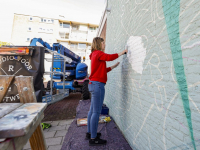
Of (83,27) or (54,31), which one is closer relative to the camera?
(54,31)

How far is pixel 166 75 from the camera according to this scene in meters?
1.15

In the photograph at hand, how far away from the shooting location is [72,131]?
2.53 meters

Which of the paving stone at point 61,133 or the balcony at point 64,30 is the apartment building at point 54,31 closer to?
the balcony at point 64,30

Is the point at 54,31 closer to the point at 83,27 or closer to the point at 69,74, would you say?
the point at 83,27

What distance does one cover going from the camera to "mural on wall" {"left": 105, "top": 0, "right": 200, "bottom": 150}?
0.89m

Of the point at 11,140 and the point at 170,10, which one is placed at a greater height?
the point at 170,10

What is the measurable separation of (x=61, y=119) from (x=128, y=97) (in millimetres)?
2247

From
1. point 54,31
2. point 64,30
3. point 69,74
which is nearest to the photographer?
point 69,74


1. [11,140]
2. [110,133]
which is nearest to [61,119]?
[110,133]

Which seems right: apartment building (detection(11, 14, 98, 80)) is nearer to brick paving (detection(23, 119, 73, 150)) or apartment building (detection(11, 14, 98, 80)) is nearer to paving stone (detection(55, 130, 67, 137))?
brick paving (detection(23, 119, 73, 150))

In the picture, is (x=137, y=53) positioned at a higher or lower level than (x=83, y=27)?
lower

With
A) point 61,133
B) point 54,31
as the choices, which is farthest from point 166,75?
point 54,31

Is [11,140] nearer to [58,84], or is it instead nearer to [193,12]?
[193,12]

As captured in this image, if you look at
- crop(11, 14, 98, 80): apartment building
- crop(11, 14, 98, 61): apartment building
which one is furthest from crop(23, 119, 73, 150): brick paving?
crop(11, 14, 98, 61): apartment building
